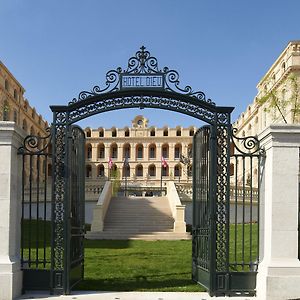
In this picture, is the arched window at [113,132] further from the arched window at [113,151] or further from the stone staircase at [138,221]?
the stone staircase at [138,221]

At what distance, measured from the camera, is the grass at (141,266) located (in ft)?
31.6

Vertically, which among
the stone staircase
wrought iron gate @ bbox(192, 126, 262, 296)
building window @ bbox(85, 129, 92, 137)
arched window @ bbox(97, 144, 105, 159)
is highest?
building window @ bbox(85, 129, 92, 137)

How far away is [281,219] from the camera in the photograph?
8.40m

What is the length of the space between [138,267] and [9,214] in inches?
192

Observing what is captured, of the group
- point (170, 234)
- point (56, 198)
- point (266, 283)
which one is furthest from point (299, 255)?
point (170, 234)

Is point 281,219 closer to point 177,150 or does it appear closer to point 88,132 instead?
point 177,150

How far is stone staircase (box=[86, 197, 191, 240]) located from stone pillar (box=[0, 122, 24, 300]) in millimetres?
13090

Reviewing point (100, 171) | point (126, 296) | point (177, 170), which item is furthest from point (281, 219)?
point (100, 171)

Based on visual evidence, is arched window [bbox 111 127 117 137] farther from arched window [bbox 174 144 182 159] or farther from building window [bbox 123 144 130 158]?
arched window [bbox 174 144 182 159]

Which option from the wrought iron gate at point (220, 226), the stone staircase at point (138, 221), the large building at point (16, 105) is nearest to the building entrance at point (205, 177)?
the wrought iron gate at point (220, 226)

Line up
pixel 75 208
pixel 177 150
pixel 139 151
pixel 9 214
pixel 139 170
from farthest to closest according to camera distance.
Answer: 1. pixel 139 151
2. pixel 139 170
3. pixel 177 150
4. pixel 75 208
5. pixel 9 214

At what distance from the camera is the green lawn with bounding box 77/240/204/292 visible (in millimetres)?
9672

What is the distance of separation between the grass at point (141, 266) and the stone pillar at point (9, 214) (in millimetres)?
1510

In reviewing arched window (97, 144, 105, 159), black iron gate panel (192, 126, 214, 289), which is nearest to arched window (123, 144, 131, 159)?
arched window (97, 144, 105, 159)
